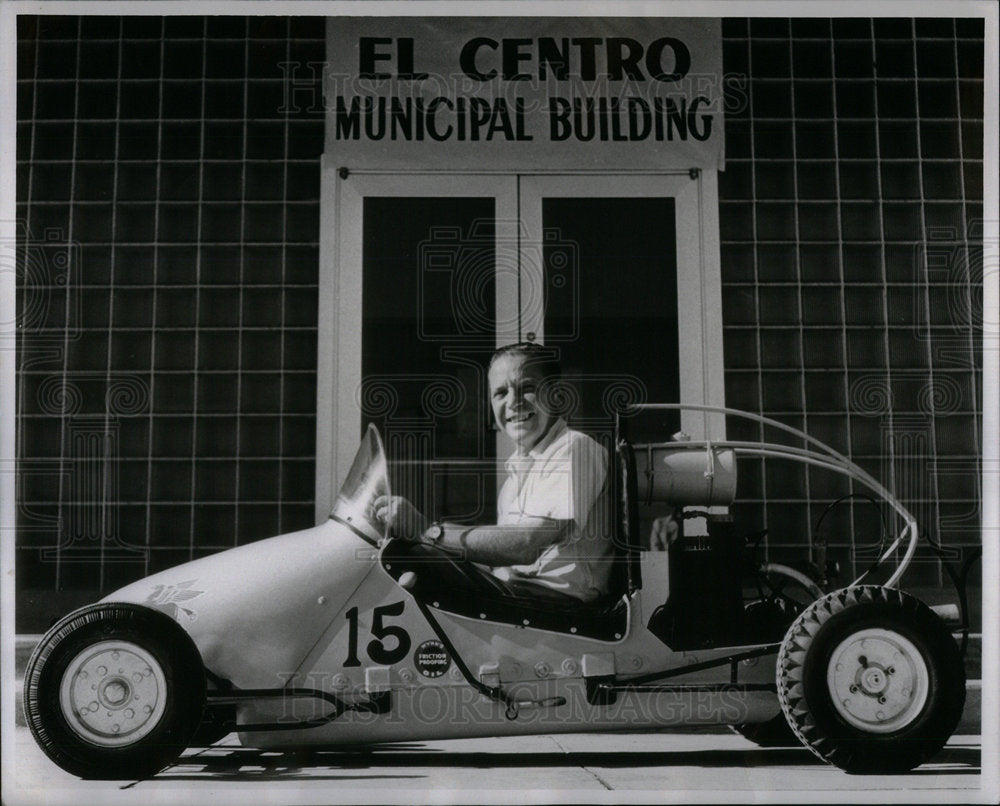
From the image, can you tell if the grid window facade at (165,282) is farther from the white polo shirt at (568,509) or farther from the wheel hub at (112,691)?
the white polo shirt at (568,509)

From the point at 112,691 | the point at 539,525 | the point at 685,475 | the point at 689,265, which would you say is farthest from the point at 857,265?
the point at 112,691

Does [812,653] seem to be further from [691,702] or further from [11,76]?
[11,76]

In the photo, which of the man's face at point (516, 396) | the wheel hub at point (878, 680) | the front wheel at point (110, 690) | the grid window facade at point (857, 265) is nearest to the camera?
the front wheel at point (110, 690)

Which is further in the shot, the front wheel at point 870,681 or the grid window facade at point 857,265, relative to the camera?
the grid window facade at point 857,265

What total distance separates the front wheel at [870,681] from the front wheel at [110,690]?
1734mm

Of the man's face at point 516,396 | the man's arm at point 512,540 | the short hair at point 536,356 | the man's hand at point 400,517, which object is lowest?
the man's arm at point 512,540

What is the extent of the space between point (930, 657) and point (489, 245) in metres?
1.80

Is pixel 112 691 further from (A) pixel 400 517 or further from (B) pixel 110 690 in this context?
(A) pixel 400 517

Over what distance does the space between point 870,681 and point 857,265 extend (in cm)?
133

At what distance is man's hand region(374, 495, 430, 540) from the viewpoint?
3.16m

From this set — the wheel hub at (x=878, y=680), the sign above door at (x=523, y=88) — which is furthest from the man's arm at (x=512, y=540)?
the sign above door at (x=523, y=88)

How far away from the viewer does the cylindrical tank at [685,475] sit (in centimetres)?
328

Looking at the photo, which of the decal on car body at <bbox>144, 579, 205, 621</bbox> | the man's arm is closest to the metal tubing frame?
the man's arm

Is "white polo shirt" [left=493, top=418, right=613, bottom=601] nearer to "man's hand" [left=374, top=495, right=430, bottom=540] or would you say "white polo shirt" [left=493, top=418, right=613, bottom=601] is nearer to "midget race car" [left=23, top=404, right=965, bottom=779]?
"midget race car" [left=23, top=404, right=965, bottom=779]
